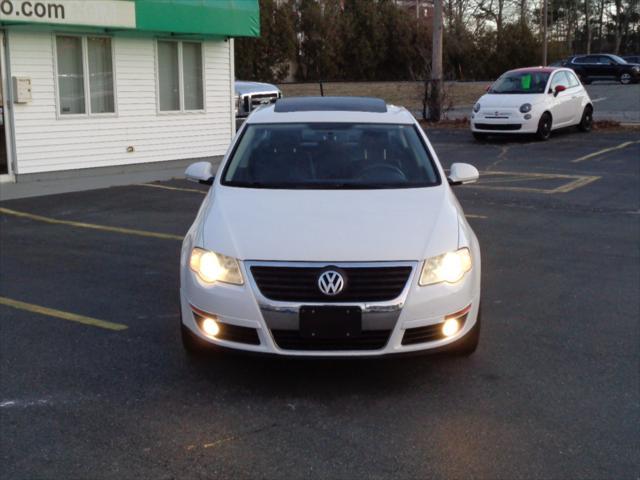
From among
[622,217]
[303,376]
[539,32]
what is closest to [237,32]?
[622,217]

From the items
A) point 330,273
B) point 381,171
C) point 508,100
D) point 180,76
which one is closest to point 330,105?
point 381,171

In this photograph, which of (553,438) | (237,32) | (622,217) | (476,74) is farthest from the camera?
(476,74)

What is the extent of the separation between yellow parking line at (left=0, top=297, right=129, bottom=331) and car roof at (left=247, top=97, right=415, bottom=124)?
1859mm

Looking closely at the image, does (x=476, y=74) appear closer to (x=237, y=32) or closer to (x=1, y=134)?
(x=237, y=32)

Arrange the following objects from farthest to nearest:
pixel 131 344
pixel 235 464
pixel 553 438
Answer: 1. pixel 131 344
2. pixel 553 438
3. pixel 235 464

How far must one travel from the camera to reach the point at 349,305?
184 inches

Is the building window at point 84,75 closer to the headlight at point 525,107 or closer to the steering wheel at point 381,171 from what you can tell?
the headlight at point 525,107

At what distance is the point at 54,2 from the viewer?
564 inches

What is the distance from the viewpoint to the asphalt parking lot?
416 cm

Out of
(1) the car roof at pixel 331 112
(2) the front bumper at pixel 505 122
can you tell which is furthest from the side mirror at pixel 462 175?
(2) the front bumper at pixel 505 122

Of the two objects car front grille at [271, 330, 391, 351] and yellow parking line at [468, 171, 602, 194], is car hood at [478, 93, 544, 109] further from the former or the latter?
car front grille at [271, 330, 391, 351]

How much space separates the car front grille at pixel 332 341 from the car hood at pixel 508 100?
16.4 m

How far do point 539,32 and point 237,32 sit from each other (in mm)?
52425

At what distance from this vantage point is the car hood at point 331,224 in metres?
4.83
